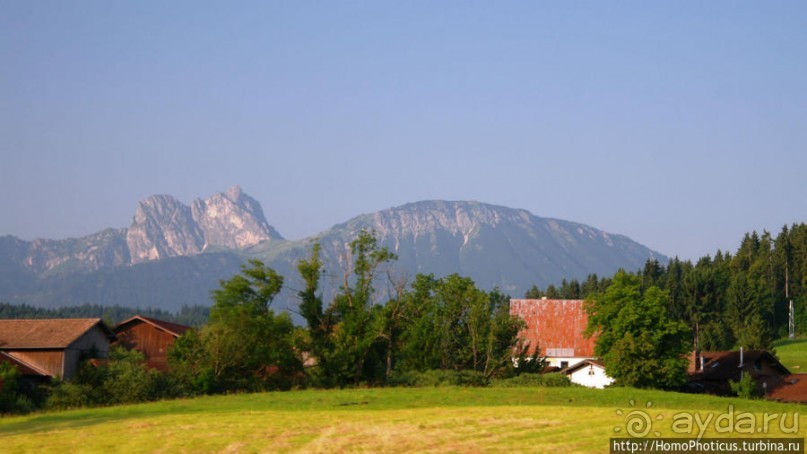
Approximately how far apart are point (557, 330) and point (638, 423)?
6759 cm

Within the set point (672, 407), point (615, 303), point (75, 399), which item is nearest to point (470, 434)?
point (672, 407)

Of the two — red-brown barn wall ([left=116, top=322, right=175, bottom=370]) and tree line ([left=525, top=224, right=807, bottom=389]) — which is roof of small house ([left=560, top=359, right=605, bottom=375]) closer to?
tree line ([left=525, top=224, right=807, bottom=389])

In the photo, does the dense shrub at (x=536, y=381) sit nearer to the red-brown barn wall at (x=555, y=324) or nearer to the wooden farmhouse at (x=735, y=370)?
the wooden farmhouse at (x=735, y=370)

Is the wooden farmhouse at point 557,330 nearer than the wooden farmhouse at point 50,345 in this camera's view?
No

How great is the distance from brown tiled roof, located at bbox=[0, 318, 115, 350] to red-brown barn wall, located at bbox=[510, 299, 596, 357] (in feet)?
148

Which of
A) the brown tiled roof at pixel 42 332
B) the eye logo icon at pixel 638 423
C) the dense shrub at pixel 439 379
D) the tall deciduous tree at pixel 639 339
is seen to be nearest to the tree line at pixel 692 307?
the tall deciduous tree at pixel 639 339

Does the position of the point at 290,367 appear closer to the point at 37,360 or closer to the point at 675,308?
the point at 37,360

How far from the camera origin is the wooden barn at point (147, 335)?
88062 mm

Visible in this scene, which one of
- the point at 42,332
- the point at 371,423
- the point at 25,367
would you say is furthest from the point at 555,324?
the point at 371,423

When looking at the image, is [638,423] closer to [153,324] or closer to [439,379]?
[439,379]

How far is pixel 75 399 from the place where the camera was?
200 feet

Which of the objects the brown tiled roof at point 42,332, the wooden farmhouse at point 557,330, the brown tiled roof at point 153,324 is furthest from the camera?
the wooden farmhouse at point 557,330

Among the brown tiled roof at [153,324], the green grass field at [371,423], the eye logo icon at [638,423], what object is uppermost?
the brown tiled roof at [153,324]

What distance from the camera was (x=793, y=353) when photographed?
392 ft
